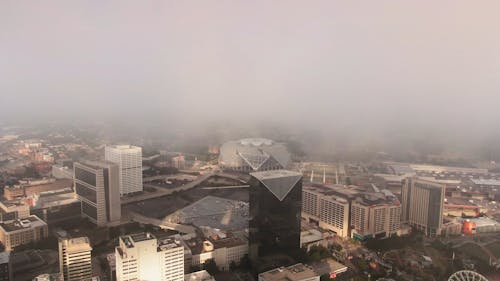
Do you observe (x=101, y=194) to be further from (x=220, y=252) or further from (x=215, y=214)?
(x=220, y=252)

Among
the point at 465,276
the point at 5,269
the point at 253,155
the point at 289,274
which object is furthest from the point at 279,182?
the point at 253,155

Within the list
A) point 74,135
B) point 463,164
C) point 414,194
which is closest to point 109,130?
point 74,135

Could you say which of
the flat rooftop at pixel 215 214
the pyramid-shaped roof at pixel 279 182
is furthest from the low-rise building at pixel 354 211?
the pyramid-shaped roof at pixel 279 182

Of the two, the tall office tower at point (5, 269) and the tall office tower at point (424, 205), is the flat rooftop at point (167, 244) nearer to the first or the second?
the tall office tower at point (5, 269)

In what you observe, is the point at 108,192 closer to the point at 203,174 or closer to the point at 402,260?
the point at 203,174

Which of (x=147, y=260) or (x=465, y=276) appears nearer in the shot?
(x=147, y=260)

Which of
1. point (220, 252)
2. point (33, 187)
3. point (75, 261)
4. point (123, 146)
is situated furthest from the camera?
point (123, 146)
